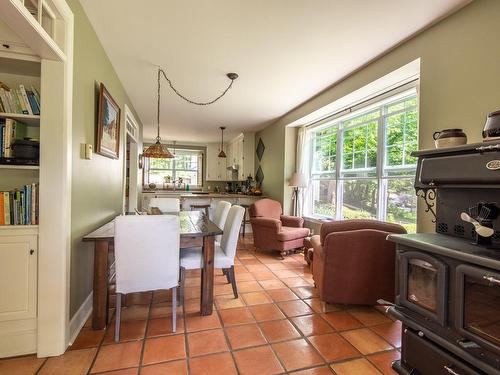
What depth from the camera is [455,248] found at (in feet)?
4.47

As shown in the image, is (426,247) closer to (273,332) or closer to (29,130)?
(273,332)

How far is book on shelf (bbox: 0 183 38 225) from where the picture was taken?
167 cm

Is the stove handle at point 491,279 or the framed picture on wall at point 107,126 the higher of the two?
the framed picture on wall at point 107,126

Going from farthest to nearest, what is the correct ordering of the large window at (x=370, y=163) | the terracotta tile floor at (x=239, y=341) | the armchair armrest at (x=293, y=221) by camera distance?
1. the armchair armrest at (x=293, y=221)
2. the large window at (x=370, y=163)
3. the terracotta tile floor at (x=239, y=341)

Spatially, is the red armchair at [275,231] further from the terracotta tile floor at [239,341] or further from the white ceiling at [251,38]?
the white ceiling at [251,38]

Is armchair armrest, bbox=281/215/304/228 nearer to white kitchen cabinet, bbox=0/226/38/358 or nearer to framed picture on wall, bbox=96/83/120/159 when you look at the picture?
framed picture on wall, bbox=96/83/120/159

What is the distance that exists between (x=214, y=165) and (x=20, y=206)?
659cm

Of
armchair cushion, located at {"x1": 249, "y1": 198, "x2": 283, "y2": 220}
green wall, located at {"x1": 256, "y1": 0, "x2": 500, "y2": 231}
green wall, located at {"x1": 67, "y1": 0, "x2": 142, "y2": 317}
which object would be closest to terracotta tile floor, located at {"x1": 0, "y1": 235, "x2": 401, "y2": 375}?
green wall, located at {"x1": 67, "y1": 0, "x2": 142, "y2": 317}

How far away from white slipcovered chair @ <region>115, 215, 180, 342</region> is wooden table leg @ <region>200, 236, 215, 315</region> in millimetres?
323

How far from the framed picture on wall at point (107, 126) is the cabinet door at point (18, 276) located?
1031 mm

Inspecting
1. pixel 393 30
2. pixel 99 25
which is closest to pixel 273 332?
pixel 393 30

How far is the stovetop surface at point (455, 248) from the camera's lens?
1183mm

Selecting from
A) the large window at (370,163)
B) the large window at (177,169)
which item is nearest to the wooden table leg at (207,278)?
the large window at (370,163)

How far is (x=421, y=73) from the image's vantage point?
2.27m
